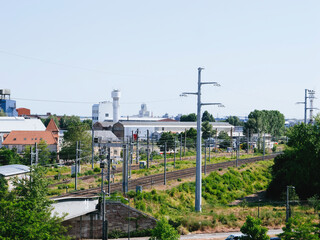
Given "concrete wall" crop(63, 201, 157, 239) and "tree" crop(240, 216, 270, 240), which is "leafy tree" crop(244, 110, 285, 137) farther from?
"tree" crop(240, 216, 270, 240)

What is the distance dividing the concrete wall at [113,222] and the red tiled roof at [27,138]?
52479mm

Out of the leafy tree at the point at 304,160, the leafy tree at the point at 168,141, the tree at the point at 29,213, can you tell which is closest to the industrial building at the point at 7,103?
the leafy tree at the point at 168,141

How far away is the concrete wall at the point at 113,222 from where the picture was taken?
31.1m

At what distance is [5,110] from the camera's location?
5379 inches

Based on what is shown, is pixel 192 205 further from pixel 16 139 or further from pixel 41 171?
pixel 16 139

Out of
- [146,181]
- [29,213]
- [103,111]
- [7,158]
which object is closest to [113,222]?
[29,213]

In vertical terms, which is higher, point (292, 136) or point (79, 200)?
point (292, 136)

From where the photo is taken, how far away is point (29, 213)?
20812 millimetres

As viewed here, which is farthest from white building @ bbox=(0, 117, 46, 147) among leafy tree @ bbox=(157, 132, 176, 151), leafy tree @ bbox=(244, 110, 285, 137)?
leafy tree @ bbox=(244, 110, 285, 137)

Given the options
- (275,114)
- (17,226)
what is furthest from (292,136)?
(275,114)

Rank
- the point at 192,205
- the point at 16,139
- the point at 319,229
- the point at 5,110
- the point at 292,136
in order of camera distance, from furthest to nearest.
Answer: the point at 5,110, the point at 16,139, the point at 292,136, the point at 192,205, the point at 319,229

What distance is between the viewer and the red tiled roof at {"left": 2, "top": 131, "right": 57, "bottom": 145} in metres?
81.6

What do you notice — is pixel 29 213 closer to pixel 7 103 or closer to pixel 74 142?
pixel 74 142

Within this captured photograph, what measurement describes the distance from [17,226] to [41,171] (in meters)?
4.94
